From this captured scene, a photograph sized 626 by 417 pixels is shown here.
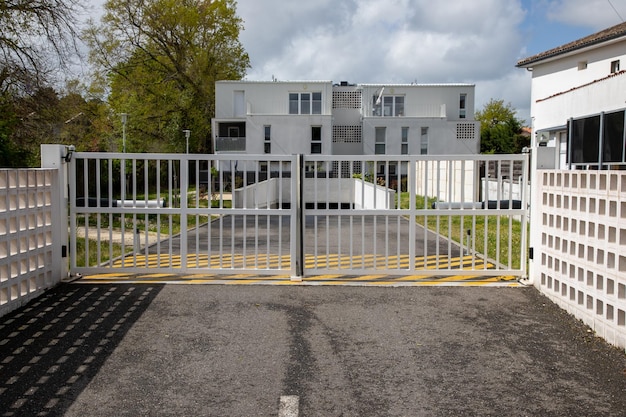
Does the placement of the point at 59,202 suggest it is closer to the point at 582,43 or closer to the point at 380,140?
the point at 582,43

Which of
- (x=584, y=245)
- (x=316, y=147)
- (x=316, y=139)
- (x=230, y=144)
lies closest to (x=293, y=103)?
(x=316, y=139)

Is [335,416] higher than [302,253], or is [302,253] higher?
[302,253]

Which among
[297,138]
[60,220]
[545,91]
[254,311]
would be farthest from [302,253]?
[297,138]

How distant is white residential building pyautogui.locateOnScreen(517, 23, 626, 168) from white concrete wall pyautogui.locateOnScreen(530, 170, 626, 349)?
37.5 inches

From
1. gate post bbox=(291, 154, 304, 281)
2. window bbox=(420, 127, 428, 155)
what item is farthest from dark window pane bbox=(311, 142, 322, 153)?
gate post bbox=(291, 154, 304, 281)

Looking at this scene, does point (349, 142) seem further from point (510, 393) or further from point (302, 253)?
point (510, 393)

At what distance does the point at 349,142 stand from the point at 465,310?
1609 inches

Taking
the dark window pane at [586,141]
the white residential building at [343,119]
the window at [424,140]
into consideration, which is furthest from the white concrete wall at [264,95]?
the dark window pane at [586,141]

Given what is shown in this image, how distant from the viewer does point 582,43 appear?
93.7ft

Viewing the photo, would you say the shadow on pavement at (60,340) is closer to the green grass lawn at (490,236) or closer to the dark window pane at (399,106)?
the green grass lawn at (490,236)

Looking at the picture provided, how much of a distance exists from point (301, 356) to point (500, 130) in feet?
214

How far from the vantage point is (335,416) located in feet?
14.2

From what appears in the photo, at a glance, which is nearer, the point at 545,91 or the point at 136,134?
the point at 545,91

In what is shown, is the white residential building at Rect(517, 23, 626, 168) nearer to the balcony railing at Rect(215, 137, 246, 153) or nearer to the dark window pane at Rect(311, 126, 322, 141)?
the dark window pane at Rect(311, 126, 322, 141)
